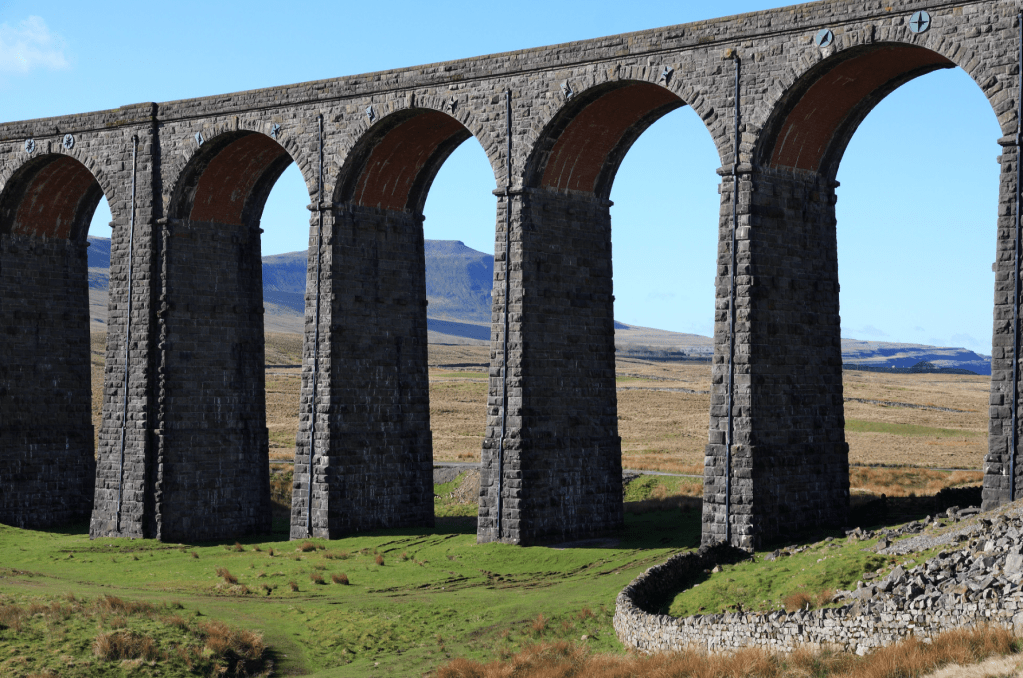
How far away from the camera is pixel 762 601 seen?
18.8 metres

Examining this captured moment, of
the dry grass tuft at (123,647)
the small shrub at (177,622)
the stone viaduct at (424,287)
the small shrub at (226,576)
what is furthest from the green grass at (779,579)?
the small shrub at (226,576)

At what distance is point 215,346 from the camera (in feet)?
106

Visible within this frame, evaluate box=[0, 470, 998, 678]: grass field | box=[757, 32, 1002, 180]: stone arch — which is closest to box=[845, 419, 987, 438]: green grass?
box=[0, 470, 998, 678]: grass field

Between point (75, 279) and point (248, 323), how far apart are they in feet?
24.5

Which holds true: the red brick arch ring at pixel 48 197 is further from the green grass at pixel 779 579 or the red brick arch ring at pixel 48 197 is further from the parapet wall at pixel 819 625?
the parapet wall at pixel 819 625

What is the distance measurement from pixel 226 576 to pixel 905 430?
4461 cm

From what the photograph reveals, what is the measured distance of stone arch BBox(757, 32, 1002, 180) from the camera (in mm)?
21875

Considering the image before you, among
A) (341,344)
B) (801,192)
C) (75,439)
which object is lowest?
(75,439)

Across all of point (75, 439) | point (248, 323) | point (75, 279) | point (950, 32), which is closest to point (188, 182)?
point (248, 323)

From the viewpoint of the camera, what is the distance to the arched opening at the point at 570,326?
2631 centimetres

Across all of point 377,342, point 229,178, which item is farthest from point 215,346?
point 377,342

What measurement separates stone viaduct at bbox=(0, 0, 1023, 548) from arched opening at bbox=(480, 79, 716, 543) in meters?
0.07

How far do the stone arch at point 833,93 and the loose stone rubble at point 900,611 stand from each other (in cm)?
842

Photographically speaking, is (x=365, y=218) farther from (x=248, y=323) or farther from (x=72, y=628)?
(x=72, y=628)
